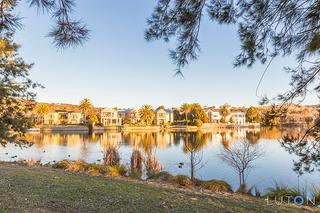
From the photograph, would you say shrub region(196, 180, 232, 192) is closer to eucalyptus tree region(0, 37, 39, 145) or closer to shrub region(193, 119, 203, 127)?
eucalyptus tree region(0, 37, 39, 145)

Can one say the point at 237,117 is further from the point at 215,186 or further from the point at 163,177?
the point at 215,186

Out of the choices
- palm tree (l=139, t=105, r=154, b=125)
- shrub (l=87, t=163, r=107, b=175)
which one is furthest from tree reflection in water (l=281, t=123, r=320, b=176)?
palm tree (l=139, t=105, r=154, b=125)

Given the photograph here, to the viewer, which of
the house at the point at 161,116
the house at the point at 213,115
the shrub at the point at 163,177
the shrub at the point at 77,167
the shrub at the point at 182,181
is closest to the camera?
the shrub at the point at 182,181

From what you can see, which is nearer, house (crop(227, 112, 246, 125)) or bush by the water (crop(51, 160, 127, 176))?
bush by the water (crop(51, 160, 127, 176))

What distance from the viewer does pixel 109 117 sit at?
210ft

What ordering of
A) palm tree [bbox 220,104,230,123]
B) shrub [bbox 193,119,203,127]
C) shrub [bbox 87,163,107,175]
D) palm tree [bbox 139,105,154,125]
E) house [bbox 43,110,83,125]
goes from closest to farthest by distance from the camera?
shrub [bbox 87,163,107,175]
shrub [bbox 193,119,203,127]
house [bbox 43,110,83,125]
palm tree [bbox 139,105,154,125]
palm tree [bbox 220,104,230,123]

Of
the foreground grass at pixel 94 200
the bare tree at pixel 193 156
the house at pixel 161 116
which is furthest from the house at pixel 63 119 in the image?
the foreground grass at pixel 94 200

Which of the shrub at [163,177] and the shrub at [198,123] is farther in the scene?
the shrub at [198,123]

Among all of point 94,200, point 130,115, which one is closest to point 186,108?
point 130,115

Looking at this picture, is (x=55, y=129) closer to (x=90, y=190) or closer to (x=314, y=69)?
(x=90, y=190)

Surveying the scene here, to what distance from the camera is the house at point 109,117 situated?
63000mm

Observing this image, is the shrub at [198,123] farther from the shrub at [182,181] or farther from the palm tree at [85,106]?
the shrub at [182,181]

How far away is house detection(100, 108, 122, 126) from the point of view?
63.0 m

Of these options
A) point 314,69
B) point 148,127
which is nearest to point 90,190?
point 314,69
